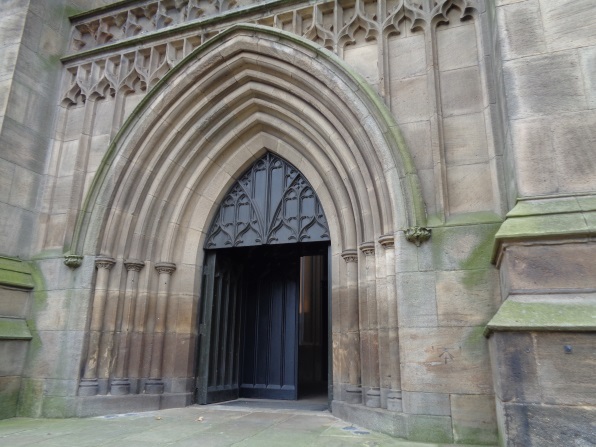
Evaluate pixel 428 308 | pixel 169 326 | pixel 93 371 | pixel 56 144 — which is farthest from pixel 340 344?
pixel 56 144

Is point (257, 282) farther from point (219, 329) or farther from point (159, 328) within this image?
point (159, 328)

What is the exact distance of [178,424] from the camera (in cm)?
496

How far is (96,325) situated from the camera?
596 centimetres

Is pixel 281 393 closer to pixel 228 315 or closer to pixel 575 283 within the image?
pixel 228 315

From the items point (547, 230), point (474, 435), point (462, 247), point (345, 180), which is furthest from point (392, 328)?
point (345, 180)

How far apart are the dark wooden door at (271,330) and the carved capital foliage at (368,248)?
2578mm

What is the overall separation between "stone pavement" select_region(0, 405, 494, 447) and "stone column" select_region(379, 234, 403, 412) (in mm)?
362

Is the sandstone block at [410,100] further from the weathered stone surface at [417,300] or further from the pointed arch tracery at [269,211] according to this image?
the weathered stone surface at [417,300]

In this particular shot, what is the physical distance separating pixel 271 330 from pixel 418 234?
149 inches

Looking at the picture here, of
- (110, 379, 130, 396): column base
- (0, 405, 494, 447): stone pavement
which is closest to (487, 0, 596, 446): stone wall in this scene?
(0, 405, 494, 447): stone pavement

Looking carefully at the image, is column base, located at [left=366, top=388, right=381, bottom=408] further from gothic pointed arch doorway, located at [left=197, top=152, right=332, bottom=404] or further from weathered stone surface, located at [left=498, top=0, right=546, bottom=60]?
weathered stone surface, located at [left=498, top=0, right=546, bottom=60]

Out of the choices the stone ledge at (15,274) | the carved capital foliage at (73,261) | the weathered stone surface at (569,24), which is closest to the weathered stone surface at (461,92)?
the weathered stone surface at (569,24)

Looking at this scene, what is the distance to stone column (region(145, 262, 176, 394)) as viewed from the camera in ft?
20.1

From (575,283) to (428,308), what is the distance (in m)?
1.42
